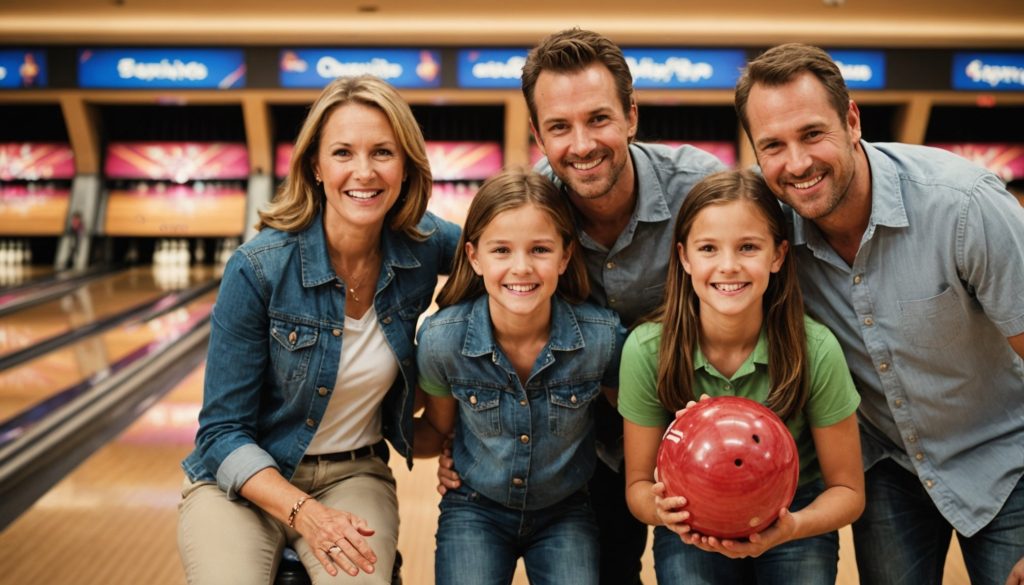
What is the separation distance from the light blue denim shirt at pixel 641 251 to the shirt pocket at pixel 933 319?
49cm

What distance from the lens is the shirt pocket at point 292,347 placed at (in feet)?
5.84

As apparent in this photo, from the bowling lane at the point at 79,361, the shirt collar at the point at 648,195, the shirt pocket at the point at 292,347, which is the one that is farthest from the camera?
the bowling lane at the point at 79,361

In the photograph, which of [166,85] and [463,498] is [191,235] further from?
[463,498]

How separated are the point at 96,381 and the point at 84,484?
1051 millimetres

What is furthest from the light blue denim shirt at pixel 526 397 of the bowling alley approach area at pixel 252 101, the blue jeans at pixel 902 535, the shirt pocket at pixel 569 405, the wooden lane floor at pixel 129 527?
the bowling alley approach area at pixel 252 101

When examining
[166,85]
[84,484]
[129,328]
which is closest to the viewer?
[84,484]

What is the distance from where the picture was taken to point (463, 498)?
1.79m

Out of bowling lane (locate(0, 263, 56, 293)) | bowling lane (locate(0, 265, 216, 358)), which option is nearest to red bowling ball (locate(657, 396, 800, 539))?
bowling lane (locate(0, 265, 216, 358))

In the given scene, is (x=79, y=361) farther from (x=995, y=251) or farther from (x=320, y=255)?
(x=995, y=251)

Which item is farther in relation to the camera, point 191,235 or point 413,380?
point 191,235

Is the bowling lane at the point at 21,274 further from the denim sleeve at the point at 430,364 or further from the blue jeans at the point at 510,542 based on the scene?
the blue jeans at the point at 510,542

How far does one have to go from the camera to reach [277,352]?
70.5 inches

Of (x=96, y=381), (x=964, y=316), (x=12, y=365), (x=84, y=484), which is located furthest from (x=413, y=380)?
(x=12, y=365)

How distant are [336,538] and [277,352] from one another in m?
0.42
